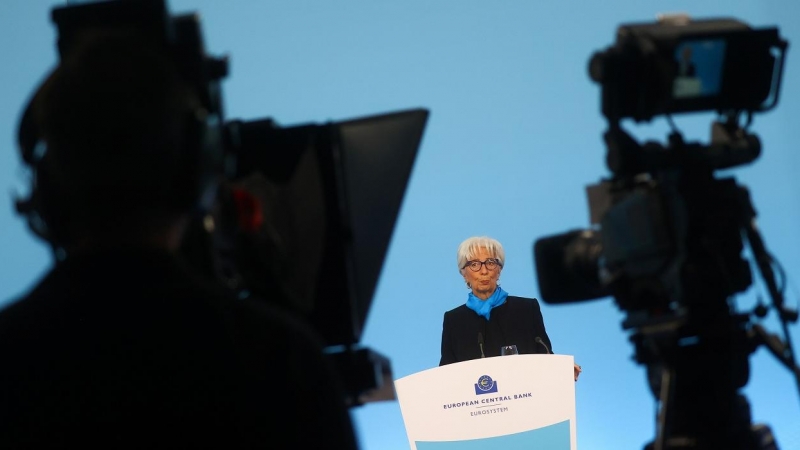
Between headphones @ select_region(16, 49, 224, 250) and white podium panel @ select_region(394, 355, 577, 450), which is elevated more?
headphones @ select_region(16, 49, 224, 250)

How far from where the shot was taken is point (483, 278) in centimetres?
278

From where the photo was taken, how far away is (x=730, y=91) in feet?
4.38

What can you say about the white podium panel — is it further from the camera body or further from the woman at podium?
the camera body

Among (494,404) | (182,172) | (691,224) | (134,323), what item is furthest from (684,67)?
(494,404)

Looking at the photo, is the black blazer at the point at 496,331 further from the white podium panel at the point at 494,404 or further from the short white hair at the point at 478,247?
the white podium panel at the point at 494,404

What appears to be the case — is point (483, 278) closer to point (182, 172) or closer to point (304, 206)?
point (304, 206)

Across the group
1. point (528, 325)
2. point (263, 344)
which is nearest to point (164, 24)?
point (263, 344)

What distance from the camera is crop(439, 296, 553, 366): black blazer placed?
2709mm

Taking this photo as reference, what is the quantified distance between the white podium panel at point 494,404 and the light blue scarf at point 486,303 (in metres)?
0.29

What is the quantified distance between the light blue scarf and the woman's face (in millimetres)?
19

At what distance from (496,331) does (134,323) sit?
2.09 meters

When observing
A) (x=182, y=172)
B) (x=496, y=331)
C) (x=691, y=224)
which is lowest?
(x=496, y=331)

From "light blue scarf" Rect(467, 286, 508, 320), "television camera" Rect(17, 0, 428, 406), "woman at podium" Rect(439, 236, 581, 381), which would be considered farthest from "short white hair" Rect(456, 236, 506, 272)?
"television camera" Rect(17, 0, 428, 406)

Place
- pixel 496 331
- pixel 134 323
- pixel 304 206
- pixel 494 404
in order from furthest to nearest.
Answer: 1. pixel 496 331
2. pixel 494 404
3. pixel 304 206
4. pixel 134 323
